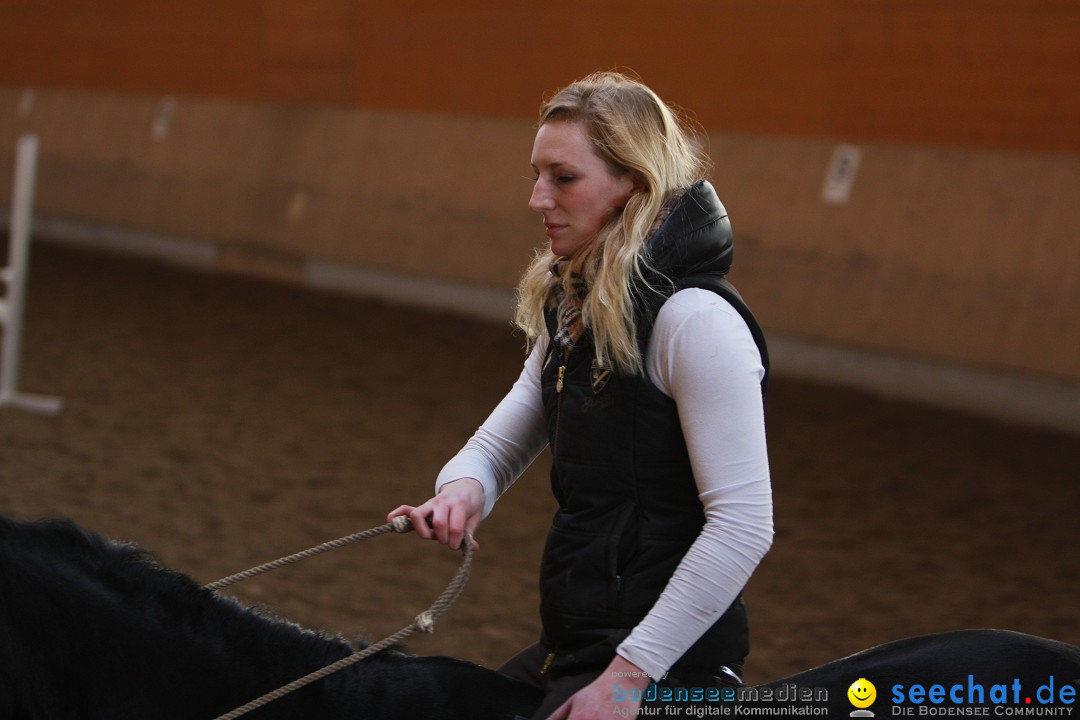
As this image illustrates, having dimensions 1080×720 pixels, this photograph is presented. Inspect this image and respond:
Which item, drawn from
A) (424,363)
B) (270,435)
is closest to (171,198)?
(424,363)

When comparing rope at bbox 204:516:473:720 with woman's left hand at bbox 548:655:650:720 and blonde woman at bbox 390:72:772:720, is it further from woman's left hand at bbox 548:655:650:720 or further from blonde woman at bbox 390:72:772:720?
woman's left hand at bbox 548:655:650:720

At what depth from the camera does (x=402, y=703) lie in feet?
6.48

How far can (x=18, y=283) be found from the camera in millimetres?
7207

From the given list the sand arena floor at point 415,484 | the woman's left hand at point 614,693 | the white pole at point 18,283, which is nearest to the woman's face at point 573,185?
the woman's left hand at point 614,693

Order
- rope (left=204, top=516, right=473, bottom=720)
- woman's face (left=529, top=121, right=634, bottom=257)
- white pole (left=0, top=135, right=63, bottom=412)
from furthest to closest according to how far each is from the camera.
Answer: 1. white pole (left=0, top=135, right=63, bottom=412)
2. woman's face (left=529, top=121, right=634, bottom=257)
3. rope (left=204, top=516, right=473, bottom=720)

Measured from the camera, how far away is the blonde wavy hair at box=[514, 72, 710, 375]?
1.86 metres

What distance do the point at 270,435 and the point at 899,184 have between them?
4.41m

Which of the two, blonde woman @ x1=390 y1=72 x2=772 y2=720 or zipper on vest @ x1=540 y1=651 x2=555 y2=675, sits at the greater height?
blonde woman @ x1=390 y1=72 x2=772 y2=720

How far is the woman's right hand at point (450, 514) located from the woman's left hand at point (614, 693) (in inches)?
14.8

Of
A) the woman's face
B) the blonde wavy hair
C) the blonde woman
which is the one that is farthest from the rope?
the woman's face

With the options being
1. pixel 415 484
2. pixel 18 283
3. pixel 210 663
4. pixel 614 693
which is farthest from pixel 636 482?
pixel 18 283

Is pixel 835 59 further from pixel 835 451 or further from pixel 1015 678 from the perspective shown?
pixel 1015 678

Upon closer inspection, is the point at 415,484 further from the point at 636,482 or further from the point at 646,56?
the point at 646,56

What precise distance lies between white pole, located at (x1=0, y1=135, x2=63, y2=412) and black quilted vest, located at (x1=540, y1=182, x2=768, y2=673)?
581cm
